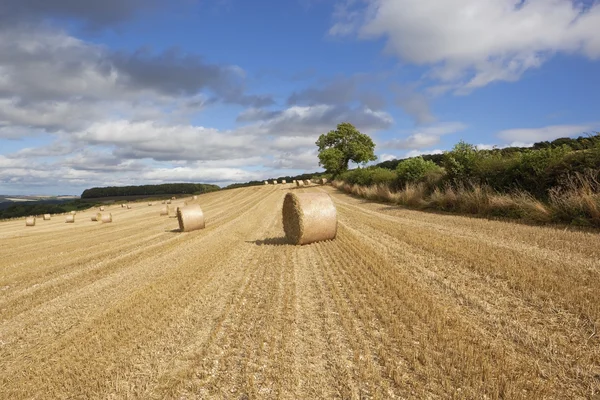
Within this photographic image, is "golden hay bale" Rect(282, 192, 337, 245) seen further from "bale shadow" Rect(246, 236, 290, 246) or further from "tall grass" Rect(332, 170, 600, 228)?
"tall grass" Rect(332, 170, 600, 228)

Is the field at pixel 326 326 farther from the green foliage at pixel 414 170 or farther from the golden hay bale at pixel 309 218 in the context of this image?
the green foliage at pixel 414 170

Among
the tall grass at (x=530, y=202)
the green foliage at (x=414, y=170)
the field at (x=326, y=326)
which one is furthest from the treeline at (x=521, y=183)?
the field at (x=326, y=326)

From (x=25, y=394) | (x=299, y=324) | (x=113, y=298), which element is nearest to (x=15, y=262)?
(x=113, y=298)

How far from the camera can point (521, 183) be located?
1395cm

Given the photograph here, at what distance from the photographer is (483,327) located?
4.26 metres

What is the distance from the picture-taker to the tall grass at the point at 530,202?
33.0 feet

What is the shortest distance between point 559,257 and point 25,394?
30.0 ft

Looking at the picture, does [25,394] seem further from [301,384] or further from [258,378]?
[301,384]

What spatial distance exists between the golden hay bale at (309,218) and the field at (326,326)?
1.69 m

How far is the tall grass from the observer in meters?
10.1

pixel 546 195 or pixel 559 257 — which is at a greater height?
pixel 546 195

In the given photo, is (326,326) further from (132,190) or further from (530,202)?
(132,190)

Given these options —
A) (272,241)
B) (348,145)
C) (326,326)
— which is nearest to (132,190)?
(348,145)

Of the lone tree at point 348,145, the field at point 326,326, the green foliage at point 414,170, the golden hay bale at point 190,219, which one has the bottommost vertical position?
the field at point 326,326
